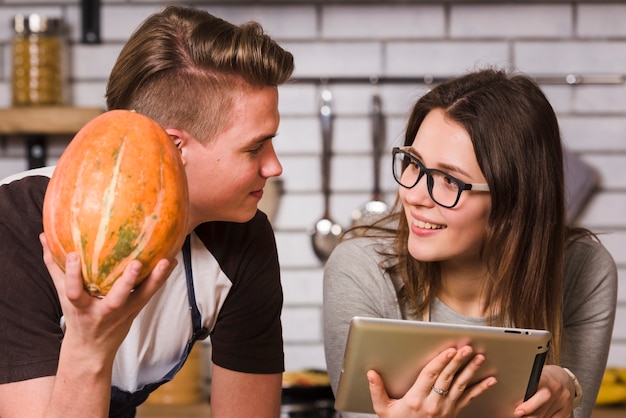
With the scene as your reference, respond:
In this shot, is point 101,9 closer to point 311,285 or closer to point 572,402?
point 311,285

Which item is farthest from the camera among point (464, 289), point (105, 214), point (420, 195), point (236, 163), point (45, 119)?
point (45, 119)

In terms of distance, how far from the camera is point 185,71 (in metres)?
1.44

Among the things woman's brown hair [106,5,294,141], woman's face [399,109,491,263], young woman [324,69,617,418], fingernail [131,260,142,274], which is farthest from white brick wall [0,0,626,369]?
fingernail [131,260,142,274]

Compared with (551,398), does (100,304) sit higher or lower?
higher

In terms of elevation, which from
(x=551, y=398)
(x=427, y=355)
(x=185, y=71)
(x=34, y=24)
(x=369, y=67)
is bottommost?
(x=551, y=398)

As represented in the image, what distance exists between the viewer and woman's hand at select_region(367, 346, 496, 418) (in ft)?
4.69

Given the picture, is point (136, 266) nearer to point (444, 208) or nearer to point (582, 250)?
point (444, 208)

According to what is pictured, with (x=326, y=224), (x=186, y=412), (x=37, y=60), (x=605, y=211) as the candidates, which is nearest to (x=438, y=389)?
(x=186, y=412)

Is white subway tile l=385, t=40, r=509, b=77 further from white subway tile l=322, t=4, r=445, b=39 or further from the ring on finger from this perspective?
the ring on finger

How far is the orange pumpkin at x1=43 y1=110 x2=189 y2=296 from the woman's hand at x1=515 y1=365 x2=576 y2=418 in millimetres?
766

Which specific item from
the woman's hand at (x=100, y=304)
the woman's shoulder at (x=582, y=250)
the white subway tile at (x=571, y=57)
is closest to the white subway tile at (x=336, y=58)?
the white subway tile at (x=571, y=57)

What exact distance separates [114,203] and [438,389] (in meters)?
0.70

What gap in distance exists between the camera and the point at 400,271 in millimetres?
1823

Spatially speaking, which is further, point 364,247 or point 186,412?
point 186,412
